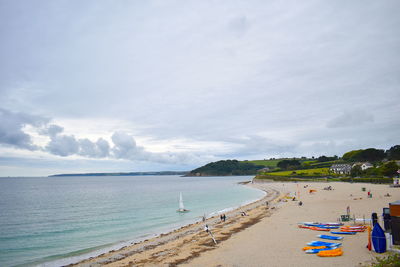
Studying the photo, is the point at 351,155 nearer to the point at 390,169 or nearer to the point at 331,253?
the point at 390,169

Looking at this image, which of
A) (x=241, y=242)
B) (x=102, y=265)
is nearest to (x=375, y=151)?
(x=241, y=242)

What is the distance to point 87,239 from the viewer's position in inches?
1064

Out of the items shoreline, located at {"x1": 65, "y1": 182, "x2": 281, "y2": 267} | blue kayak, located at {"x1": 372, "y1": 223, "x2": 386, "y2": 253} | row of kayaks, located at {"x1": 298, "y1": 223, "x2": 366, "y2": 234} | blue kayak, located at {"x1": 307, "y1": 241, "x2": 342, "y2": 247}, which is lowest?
shoreline, located at {"x1": 65, "y1": 182, "x2": 281, "y2": 267}

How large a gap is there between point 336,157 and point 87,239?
17024 centimetres

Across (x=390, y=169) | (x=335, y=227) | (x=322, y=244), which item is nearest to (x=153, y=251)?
(x=322, y=244)

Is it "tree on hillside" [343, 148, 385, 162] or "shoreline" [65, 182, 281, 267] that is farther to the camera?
"tree on hillside" [343, 148, 385, 162]

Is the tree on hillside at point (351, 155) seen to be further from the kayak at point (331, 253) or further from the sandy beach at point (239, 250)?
the kayak at point (331, 253)

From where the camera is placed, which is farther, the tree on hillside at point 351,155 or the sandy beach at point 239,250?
the tree on hillside at point 351,155

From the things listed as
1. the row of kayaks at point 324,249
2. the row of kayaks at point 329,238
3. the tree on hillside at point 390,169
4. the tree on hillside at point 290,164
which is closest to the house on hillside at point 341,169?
the tree on hillside at point 290,164

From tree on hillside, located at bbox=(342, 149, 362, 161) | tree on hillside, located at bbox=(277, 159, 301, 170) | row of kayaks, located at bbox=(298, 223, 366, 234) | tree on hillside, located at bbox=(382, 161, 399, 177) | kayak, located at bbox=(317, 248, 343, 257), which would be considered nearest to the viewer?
kayak, located at bbox=(317, 248, 343, 257)

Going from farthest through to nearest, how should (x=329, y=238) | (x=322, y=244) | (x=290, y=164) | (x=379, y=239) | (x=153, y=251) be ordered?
(x=290, y=164) → (x=153, y=251) → (x=329, y=238) → (x=322, y=244) → (x=379, y=239)

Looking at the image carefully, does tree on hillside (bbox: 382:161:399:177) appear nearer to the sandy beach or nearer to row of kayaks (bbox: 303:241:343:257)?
the sandy beach

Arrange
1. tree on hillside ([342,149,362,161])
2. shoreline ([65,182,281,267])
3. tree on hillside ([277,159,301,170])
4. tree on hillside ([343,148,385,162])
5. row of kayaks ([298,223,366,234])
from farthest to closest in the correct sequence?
tree on hillside ([277,159,301,170]) → tree on hillside ([342,149,362,161]) → tree on hillside ([343,148,385,162]) → row of kayaks ([298,223,366,234]) → shoreline ([65,182,281,267])

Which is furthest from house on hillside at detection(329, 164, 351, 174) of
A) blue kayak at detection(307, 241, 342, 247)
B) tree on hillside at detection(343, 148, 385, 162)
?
blue kayak at detection(307, 241, 342, 247)
